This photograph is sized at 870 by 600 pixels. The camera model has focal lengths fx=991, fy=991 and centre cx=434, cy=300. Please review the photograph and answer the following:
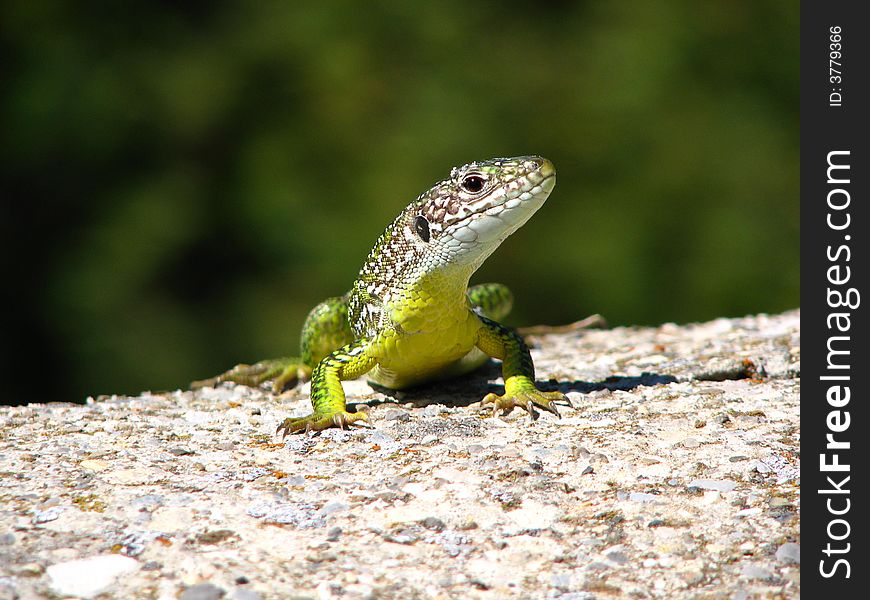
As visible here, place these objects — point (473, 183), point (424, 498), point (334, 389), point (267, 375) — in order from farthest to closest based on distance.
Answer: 1. point (267, 375)
2. point (334, 389)
3. point (473, 183)
4. point (424, 498)

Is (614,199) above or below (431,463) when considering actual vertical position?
above

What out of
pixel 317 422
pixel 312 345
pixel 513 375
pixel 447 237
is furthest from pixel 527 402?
pixel 312 345

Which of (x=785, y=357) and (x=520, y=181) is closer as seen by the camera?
(x=520, y=181)

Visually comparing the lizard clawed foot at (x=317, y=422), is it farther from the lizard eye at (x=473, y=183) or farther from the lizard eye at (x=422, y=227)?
the lizard eye at (x=473, y=183)

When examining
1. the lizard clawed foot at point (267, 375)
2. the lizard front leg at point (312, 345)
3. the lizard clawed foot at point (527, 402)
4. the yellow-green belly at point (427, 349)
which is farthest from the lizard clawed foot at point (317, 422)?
the lizard clawed foot at point (267, 375)

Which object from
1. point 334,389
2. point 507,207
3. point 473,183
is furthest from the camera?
point 334,389

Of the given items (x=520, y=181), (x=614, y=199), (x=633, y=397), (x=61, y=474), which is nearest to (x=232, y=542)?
(x=61, y=474)

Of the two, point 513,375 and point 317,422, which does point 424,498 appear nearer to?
point 317,422

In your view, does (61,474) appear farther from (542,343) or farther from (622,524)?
(542,343)
